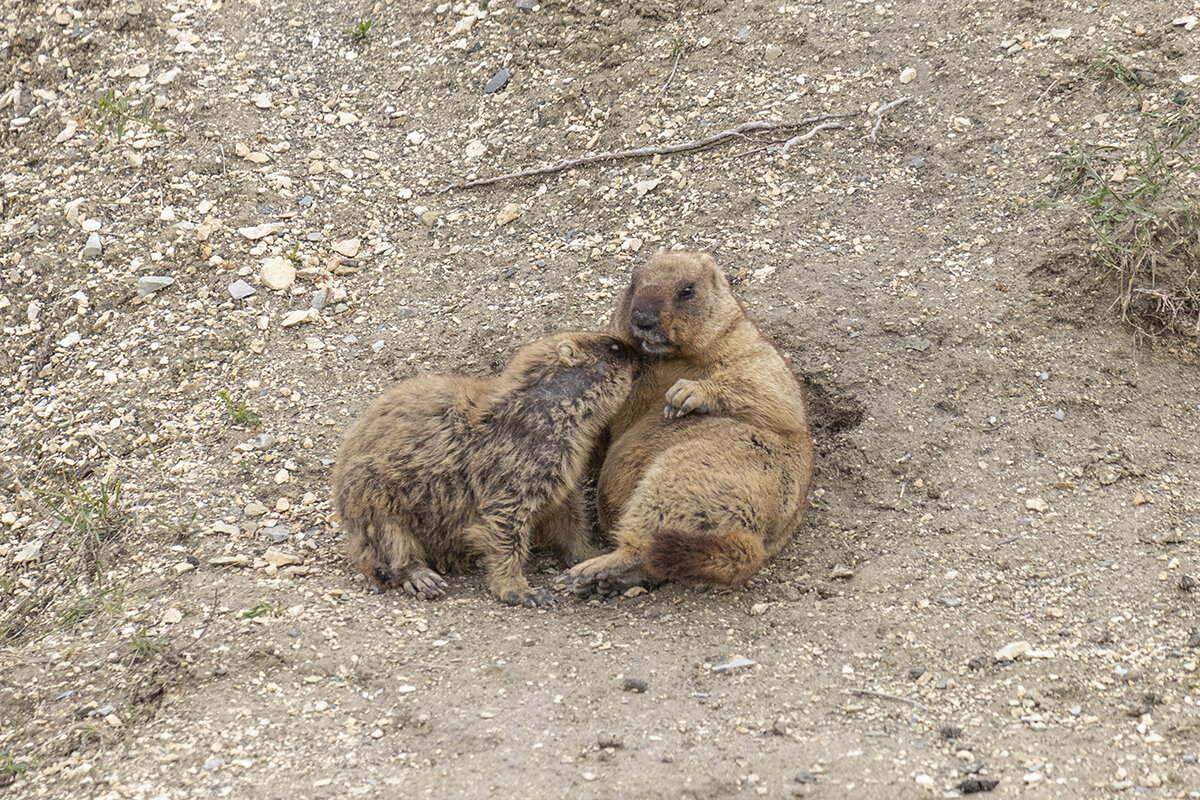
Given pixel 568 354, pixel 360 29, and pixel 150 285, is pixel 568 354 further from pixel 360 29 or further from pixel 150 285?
pixel 360 29

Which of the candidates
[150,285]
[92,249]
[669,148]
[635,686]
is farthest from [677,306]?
[92,249]

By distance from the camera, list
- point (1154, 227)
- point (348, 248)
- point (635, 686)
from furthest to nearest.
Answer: point (348, 248) → point (1154, 227) → point (635, 686)

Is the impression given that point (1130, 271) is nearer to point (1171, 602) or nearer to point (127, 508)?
point (1171, 602)

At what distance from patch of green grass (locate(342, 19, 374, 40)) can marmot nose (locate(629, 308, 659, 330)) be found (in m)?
Result: 4.48

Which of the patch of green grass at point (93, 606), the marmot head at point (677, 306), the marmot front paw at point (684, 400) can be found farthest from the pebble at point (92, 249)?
the marmot front paw at point (684, 400)

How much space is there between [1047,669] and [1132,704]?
35 centimetres

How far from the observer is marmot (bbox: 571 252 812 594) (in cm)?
509

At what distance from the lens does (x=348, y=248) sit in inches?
302

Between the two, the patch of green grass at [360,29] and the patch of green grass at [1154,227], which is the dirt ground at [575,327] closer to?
the patch of green grass at [360,29]

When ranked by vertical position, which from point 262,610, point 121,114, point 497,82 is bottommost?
point 262,610

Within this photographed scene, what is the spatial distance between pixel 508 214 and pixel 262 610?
140 inches

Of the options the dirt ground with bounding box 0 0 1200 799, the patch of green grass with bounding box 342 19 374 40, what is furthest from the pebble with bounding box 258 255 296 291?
the patch of green grass with bounding box 342 19 374 40

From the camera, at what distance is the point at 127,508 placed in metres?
6.05

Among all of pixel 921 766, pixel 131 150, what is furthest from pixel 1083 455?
pixel 131 150
